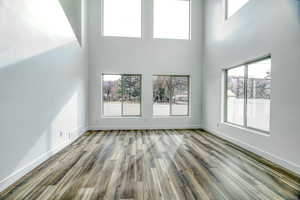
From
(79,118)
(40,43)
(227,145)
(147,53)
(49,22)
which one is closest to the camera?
(40,43)

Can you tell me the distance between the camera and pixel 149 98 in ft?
18.1

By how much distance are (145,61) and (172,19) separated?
1943 millimetres

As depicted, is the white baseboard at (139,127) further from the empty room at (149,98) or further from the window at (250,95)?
the window at (250,95)

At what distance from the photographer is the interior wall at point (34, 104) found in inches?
78.0

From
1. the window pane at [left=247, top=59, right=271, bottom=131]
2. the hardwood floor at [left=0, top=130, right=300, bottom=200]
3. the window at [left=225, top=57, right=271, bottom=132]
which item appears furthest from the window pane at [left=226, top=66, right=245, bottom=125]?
the hardwood floor at [left=0, top=130, right=300, bottom=200]

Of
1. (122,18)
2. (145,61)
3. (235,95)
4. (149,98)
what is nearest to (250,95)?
(235,95)

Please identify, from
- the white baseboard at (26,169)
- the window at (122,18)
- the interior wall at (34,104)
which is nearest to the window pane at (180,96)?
the window at (122,18)

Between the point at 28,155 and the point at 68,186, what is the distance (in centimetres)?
93

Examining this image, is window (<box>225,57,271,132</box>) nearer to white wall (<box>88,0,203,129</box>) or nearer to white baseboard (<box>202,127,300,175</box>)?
white baseboard (<box>202,127,300,175</box>)

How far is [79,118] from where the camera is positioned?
14.8ft

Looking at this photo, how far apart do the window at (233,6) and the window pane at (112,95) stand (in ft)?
12.9

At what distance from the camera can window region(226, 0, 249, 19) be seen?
154 inches

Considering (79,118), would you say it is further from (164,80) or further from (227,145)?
(227,145)

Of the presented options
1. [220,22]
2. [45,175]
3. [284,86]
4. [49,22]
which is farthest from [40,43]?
[220,22]
